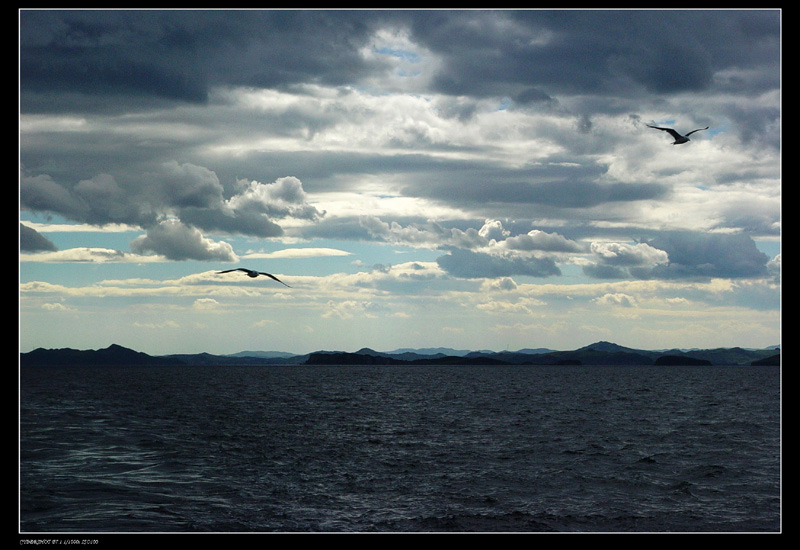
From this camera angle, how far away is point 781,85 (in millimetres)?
18812

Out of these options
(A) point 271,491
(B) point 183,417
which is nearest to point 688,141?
(A) point 271,491

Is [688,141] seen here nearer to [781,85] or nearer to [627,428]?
[781,85]

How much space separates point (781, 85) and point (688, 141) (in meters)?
13.0

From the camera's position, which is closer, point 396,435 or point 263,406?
point 396,435

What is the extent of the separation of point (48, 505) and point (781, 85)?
115 feet

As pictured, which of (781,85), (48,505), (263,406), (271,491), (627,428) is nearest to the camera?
(781,85)

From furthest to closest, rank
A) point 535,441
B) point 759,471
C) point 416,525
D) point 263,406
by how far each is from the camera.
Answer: point 263,406 → point 535,441 → point 759,471 → point 416,525

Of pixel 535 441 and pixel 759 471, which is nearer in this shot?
pixel 759 471
